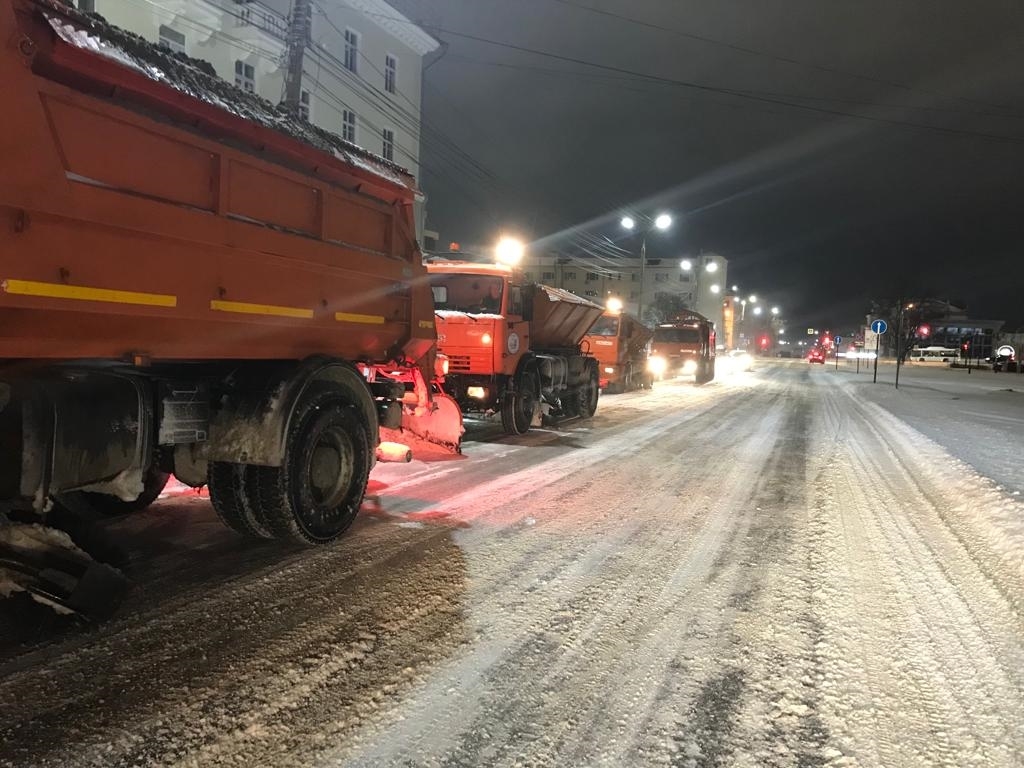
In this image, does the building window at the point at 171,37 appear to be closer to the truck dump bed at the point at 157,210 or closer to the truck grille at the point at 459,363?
the truck grille at the point at 459,363

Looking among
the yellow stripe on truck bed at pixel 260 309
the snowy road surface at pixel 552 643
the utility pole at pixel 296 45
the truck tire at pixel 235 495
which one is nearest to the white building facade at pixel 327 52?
the utility pole at pixel 296 45

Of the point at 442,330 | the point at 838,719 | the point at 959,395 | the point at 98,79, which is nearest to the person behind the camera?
the point at 838,719

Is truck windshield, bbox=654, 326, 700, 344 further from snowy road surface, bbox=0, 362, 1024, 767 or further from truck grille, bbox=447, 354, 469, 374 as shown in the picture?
snowy road surface, bbox=0, 362, 1024, 767

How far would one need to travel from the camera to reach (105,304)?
333cm

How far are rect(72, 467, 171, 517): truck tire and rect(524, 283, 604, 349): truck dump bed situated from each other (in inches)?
275

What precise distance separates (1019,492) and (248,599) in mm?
7401

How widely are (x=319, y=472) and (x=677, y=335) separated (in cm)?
2704

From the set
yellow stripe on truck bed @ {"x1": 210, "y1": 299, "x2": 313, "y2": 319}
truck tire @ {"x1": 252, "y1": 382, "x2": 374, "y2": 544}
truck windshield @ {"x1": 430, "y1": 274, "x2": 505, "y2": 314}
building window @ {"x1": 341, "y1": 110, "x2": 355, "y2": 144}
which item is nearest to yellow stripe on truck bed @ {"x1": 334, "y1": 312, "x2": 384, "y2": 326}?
yellow stripe on truck bed @ {"x1": 210, "y1": 299, "x2": 313, "y2": 319}

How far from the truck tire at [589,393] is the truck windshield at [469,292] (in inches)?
190

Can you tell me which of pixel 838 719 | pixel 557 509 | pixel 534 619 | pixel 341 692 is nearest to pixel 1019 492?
pixel 557 509

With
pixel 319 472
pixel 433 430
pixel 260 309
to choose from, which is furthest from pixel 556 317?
pixel 260 309

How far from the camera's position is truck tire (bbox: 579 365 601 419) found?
15.0 meters

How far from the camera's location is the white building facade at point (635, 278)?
93.1 meters

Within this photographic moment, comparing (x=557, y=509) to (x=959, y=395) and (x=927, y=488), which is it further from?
(x=959, y=395)
